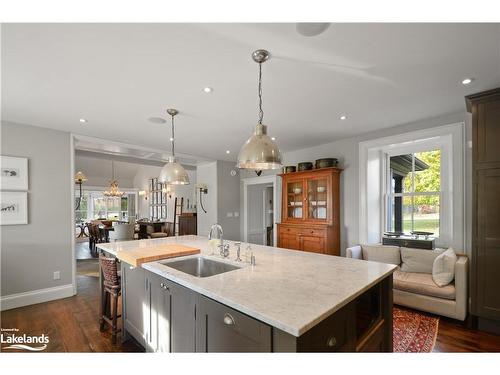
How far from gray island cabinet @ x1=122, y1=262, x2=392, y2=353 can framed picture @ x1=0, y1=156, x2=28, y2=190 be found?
2.23 meters

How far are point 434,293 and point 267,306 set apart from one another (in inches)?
102

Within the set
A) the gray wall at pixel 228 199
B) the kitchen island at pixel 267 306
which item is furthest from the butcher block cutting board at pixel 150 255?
the gray wall at pixel 228 199

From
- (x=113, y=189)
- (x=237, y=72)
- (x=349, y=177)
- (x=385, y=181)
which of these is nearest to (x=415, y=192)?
(x=385, y=181)

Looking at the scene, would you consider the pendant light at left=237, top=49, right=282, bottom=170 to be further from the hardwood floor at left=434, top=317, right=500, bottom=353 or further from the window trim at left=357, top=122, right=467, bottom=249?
the window trim at left=357, top=122, right=467, bottom=249

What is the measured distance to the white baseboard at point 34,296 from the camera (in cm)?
311

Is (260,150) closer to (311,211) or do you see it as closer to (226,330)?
(226,330)

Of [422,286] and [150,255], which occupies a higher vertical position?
[150,255]

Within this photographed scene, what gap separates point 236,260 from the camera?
2053mm

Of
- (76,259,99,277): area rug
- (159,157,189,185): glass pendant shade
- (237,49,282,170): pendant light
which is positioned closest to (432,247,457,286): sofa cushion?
Result: (237,49,282,170): pendant light

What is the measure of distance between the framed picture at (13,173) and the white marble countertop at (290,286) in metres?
2.61

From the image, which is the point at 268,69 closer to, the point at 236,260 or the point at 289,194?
the point at 236,260

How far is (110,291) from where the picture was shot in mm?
2447

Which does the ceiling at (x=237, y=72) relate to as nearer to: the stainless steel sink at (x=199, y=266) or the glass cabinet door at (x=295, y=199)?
the glass cabinet door at (x=295, y=199)
